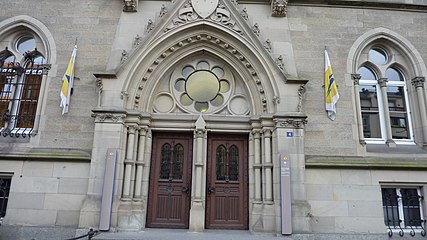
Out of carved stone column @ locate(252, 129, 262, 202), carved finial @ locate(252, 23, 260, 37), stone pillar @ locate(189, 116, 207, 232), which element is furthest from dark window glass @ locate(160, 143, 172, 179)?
carved finial @ locate(252, 23, 260, 37)

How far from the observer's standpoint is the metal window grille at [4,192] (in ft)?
24.6

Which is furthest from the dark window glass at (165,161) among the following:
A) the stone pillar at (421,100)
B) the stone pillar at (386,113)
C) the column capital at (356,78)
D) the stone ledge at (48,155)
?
the stone pillar at (421,100)

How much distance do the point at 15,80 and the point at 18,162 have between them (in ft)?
8.34

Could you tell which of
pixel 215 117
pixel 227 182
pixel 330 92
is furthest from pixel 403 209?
pixel 215 117

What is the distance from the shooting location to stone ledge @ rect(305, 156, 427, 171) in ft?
24.5

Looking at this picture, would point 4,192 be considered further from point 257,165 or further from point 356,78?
point 356,78

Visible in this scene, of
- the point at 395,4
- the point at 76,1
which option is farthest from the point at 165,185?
the point at 395,4

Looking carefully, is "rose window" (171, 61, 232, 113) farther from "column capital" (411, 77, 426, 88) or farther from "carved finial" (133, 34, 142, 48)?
"column capital" (411, 77, 426, 88)

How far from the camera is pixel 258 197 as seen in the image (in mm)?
7465

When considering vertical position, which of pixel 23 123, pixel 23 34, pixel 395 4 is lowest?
pixel 23 123

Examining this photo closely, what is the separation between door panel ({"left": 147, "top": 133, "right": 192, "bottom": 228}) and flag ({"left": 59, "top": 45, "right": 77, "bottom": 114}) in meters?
2.48

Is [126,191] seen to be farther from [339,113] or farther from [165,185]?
[339,113]

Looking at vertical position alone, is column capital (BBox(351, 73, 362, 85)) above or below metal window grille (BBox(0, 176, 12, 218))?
above

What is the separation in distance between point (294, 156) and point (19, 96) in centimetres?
788
